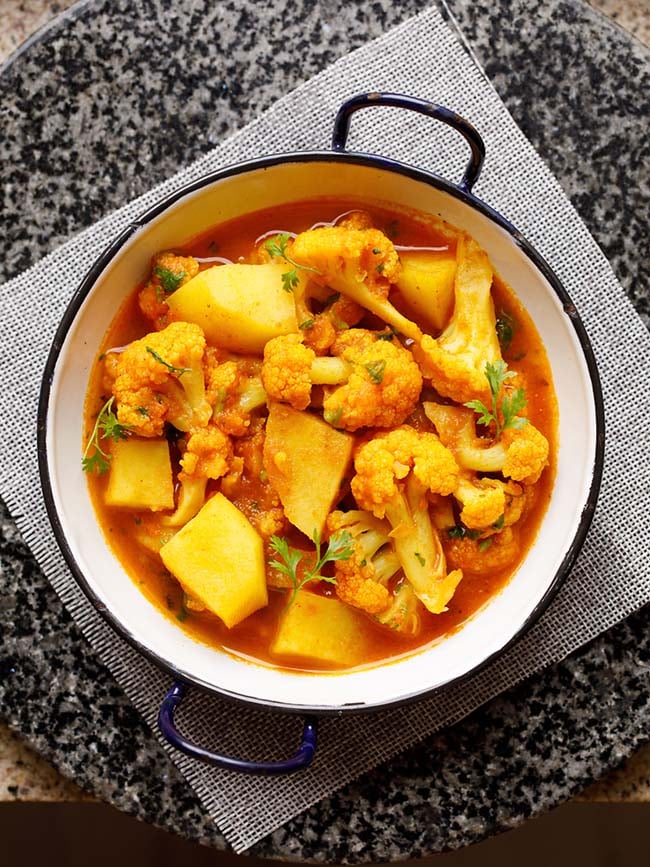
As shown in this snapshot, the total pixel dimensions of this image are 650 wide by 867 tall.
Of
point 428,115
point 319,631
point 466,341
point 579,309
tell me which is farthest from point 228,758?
point 428,115

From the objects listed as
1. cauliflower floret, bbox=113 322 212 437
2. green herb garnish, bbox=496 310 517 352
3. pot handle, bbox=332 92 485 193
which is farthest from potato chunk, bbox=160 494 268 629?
pot handle, bbox=332 92 485 193

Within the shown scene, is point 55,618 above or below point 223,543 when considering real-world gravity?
below

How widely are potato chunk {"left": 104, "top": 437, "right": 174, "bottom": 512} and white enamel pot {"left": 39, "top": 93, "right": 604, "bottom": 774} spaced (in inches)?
4.8

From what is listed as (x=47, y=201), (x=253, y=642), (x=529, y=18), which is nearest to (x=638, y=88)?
(x=529, y=18)

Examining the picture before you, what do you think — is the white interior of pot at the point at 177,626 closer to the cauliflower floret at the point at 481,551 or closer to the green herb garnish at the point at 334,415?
the cauliflower floret at the point at 481,551

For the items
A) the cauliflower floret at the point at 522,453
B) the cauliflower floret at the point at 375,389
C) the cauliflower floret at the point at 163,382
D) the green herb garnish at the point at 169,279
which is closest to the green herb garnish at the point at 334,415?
the cauliflower floret at the point at 375,389

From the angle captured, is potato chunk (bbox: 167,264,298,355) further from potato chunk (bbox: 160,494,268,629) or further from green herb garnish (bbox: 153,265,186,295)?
potato chunk (bbox: 160,494,268,629)

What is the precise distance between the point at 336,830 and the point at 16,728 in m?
0.84

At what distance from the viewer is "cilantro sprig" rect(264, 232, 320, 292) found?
2.20 metres

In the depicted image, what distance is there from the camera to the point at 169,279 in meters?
2.30

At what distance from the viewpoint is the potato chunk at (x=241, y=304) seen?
219 centimetres

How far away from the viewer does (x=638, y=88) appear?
252 centimetres

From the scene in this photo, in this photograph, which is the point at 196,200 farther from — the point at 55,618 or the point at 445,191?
the point at 55,618

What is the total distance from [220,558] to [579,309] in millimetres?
1088
